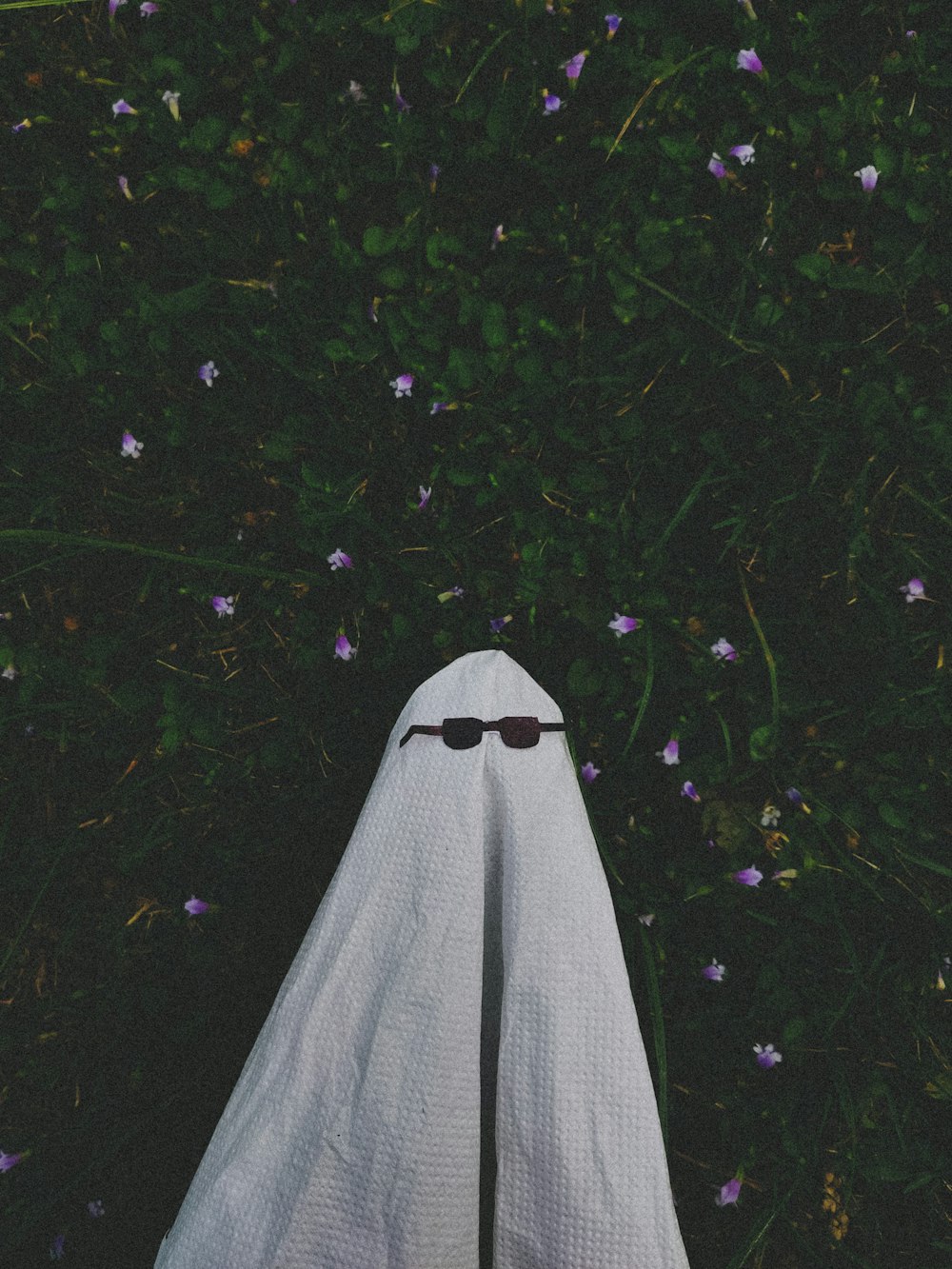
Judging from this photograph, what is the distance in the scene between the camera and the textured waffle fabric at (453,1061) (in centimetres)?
119

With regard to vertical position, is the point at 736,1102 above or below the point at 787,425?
below

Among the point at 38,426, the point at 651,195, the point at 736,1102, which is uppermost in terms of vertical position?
the point at 651,195

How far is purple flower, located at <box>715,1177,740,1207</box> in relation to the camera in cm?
154

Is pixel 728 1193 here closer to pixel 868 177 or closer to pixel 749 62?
pixel 868 177

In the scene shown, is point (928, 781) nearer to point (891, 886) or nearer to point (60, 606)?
point (891, 886)

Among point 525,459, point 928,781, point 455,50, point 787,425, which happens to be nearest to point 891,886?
point 928,781

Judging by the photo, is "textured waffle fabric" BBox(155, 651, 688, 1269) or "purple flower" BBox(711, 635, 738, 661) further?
"purple flower" BBox(711, 635, 738, 661)

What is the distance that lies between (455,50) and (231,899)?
5.65 feet

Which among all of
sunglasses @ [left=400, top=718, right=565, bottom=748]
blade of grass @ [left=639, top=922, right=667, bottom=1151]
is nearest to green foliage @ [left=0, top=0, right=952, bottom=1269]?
blade of grass @ [left=639, top=922, right=667, bottom=1151]

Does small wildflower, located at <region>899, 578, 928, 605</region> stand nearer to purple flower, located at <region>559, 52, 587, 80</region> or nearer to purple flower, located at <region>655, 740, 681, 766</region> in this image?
purple flower, located at <region>655, 740, 681, 766</region>

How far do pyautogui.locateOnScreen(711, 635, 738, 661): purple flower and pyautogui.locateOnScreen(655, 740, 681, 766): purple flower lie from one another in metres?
0.19

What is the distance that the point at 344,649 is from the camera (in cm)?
165

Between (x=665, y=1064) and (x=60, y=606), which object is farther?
(x=60, y=606)

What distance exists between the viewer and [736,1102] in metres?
1.57
